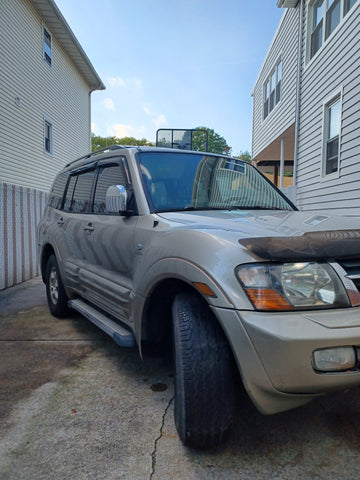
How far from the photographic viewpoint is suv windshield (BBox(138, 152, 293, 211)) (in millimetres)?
2779

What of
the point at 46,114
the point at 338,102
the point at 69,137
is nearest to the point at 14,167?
the point at 46,114

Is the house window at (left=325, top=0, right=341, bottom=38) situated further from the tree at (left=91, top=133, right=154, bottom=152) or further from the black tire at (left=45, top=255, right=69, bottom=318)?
the tree at (left=91, top=133, right=154, bottom=152)

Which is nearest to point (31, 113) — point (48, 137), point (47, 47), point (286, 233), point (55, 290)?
point (48, 137)

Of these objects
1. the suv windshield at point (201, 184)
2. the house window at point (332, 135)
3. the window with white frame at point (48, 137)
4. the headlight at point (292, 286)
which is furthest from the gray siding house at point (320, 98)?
the window with white frame at point (48, 137)

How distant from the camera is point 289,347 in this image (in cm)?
150

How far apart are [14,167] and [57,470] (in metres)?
10.7

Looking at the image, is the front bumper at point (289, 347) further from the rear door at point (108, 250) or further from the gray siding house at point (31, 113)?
the gray siding house at point (31, 113)

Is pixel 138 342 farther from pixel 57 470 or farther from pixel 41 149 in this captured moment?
pixel 41 149

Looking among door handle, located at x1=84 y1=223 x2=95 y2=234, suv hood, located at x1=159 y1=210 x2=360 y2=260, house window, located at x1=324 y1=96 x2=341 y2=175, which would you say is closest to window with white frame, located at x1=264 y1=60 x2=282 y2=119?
house window, located at x1=324 y1=96 x2=341 y2=175

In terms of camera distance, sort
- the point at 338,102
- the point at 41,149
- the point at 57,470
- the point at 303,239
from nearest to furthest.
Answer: the point at 303,239 < the point at 57,470 < the point at 338,102 < the point at 41,149

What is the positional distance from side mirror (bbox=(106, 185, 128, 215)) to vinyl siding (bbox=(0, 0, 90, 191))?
911 cm

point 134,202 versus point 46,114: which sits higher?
point 46,114

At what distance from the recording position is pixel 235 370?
1.97 meters

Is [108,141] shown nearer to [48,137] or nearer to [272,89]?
[48,137]
